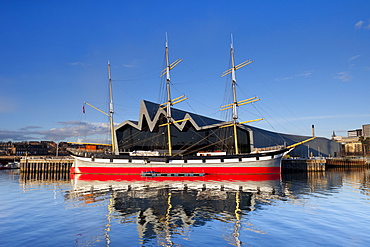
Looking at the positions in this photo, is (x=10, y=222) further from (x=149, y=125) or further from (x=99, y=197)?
(x=149, y=125)

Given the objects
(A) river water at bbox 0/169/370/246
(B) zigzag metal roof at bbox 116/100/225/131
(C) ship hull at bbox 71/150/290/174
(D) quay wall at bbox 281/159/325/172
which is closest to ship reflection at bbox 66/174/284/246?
(A) river water at bbox 0/169/370/246

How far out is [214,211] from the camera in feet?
56.1

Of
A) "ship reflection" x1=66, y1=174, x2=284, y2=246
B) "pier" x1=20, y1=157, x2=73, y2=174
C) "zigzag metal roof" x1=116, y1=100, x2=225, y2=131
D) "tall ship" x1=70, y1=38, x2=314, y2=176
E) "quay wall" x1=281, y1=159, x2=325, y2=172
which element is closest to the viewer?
"ship reflection" x1=66, y1=174, x2=284, y2=246

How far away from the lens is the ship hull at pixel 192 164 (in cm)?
4306

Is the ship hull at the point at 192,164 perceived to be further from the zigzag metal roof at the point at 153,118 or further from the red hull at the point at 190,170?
the zigzag metal roof at the point at 153,118

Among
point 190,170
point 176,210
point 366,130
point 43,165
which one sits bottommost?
point 176,210

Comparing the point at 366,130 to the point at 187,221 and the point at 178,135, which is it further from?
the point at 187,221

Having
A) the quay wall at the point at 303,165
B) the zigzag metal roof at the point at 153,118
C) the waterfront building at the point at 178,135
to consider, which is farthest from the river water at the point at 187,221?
the quay wall at the point at 303,165

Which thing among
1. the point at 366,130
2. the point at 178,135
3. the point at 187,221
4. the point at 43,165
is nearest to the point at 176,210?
the point at 187,221

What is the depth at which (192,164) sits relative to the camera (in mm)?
44750

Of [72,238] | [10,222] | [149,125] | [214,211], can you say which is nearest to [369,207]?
[214,211]

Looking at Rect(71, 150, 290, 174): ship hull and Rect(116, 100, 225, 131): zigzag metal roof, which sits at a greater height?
Rect(116, 100, 225, 131): zigzag metal roof

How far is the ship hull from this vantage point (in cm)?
4306

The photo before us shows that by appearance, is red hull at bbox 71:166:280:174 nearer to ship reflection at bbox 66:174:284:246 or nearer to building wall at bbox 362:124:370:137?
ship reflection at bbox 66:174:284:246
